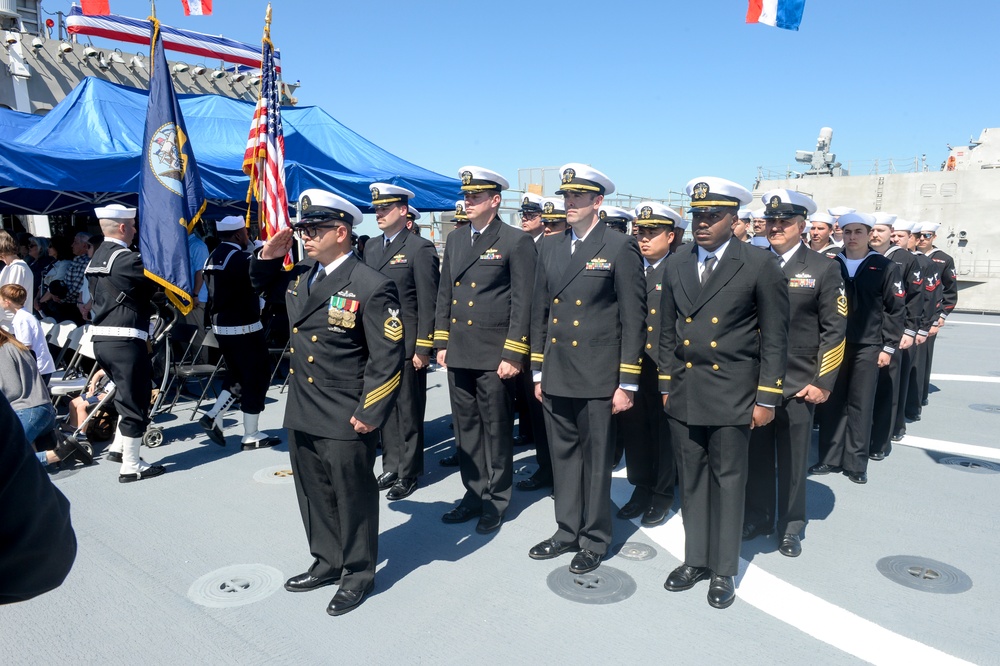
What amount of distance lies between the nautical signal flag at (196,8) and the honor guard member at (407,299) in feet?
38.3

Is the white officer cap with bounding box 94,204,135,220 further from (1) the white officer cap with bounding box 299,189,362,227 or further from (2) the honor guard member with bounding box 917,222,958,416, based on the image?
(2) the honor guard member with bounding box 917,222,958,416

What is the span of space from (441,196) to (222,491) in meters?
5.83

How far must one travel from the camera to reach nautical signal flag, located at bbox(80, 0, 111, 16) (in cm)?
1277

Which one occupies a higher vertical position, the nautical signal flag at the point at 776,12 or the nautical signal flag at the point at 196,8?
the nautical signal flag at the point at 196,8

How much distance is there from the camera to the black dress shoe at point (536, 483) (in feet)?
16.3

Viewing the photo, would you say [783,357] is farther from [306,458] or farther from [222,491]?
[222,491]

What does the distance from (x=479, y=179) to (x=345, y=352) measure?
169 cm

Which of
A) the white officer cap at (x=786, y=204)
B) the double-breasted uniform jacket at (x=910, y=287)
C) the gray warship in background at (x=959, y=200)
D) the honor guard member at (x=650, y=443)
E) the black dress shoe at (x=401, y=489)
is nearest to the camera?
the white officer cap at (x=786, y=204)

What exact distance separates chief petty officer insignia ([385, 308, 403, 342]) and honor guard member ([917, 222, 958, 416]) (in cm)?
651

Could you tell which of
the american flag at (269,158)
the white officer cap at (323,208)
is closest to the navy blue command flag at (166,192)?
the american flag at (269,158)

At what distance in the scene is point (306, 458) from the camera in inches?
130

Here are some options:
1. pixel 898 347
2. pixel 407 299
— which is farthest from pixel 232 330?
pixel 898 347

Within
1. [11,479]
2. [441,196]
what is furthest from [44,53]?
[11,479]

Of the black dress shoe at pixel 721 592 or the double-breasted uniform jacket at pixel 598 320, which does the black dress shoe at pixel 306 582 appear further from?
the black dress shoe at pixel 721 592
